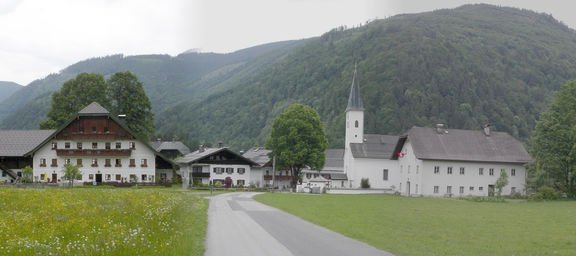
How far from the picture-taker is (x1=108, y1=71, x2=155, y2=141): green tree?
90250 mm

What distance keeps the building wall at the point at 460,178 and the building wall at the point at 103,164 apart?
31268 millimetres

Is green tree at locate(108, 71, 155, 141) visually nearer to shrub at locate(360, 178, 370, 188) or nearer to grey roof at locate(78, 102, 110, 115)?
grey roof at locate(78, 102, 110, 115)

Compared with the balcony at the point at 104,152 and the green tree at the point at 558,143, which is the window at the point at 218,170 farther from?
the green tree at the point at 558,143

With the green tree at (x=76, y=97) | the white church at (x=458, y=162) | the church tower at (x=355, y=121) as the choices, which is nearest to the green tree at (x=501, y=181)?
the white church at (x=458, y=162)

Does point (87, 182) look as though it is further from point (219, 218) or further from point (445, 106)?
point (445, 106)

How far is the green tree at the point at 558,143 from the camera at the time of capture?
63500 millimetres

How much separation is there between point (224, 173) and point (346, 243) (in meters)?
71.0

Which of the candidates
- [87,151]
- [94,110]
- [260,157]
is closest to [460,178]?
[260,157]

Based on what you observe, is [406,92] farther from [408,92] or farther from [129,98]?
[129,98]

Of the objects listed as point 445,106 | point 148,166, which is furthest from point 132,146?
point 445,106

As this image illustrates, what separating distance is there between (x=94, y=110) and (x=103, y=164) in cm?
664

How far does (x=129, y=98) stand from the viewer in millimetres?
90250

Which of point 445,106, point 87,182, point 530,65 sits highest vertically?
point 530,65

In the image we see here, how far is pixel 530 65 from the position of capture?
187250 millimetres
